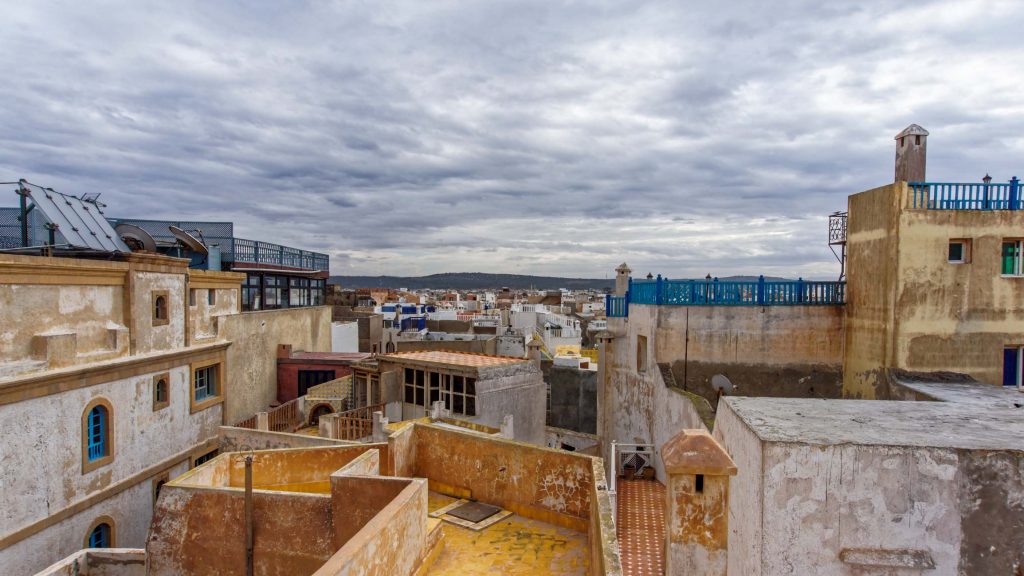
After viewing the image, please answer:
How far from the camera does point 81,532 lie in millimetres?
15367

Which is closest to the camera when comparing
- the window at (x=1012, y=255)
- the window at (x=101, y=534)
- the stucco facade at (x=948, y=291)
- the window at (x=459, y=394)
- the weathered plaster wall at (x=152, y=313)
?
the stucco facade at (x=948, y=291)

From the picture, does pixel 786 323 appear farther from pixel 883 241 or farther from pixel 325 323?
pixel 325 323

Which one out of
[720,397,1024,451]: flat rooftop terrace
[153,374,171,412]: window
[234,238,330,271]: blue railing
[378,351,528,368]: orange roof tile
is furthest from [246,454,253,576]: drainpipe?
[234,238,330,271]: blue railing

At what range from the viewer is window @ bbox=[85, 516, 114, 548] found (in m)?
15.8

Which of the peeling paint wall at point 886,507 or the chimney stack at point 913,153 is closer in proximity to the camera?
the peeling paint wall at point 886,507

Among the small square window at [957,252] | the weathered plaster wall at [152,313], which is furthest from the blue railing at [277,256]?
the small square window at [957,252]

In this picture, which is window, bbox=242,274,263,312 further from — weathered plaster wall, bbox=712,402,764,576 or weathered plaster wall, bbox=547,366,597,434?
weathered plaster wall, bbox=712,402,764,576

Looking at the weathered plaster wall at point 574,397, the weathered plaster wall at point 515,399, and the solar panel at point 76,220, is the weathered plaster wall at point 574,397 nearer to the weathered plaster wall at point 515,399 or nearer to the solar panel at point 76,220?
the weathered plaster wall at point 515,399

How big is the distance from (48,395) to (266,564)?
29.7ft

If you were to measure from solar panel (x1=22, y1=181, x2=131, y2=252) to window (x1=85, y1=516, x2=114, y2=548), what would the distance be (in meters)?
7.87

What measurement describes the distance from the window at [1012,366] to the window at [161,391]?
2311 cm

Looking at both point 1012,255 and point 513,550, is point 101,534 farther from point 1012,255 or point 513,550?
point 1012,255

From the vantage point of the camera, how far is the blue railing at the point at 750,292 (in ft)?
50.5

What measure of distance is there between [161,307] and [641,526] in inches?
648
